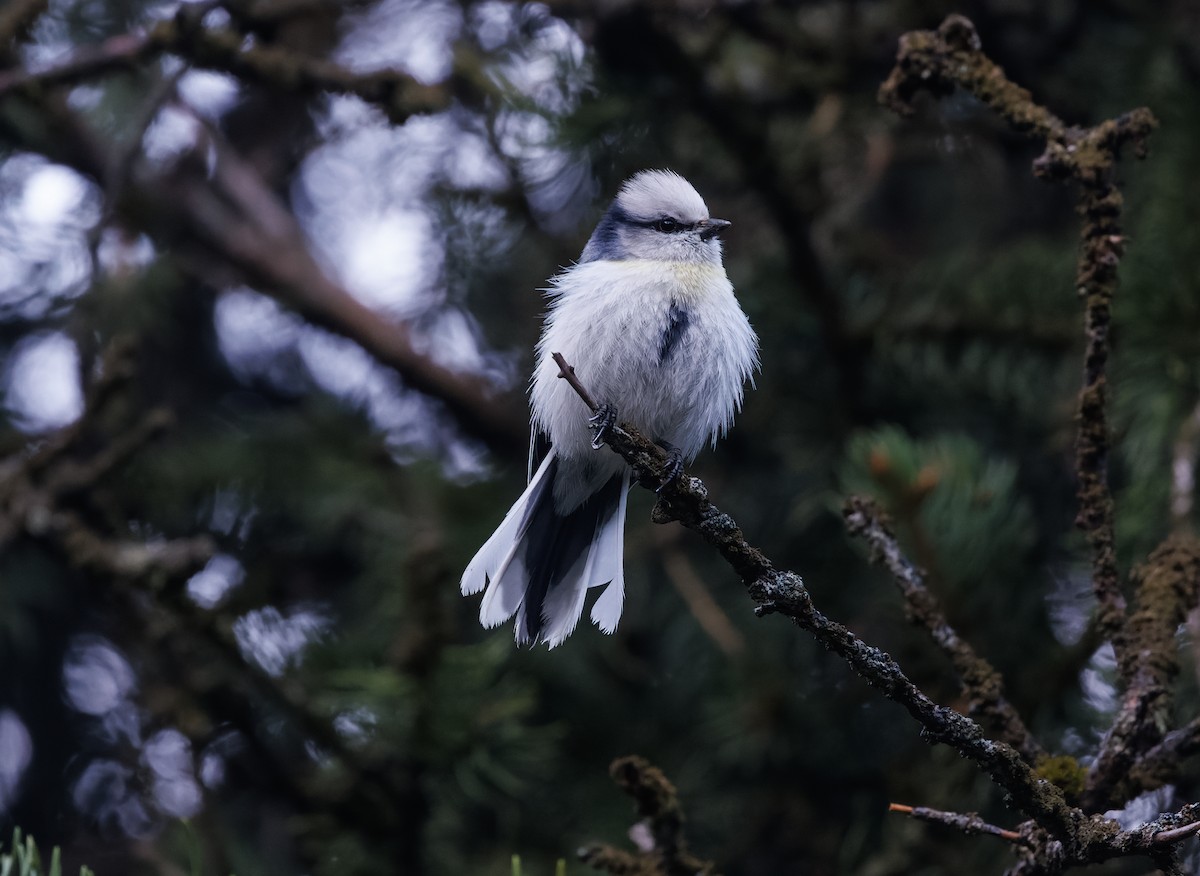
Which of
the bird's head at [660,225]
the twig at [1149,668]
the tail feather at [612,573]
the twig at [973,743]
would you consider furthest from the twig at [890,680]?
the bird's head at [660,225]

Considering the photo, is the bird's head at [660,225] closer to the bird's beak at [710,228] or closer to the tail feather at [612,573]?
the bird's beak at [710,228]

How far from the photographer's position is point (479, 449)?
4.09 m

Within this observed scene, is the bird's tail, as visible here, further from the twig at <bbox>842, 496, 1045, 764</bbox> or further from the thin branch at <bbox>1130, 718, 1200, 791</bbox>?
the thin branch at <bbox>1130, 718, 1200, 791</bbox>

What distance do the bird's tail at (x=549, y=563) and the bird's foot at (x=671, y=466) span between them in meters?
0.24

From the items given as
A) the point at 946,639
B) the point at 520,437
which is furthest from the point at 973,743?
the point at 520,437

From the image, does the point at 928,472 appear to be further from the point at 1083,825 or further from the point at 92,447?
the point at 92,447

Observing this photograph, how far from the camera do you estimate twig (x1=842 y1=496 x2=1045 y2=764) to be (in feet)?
5.18

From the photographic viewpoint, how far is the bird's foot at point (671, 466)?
64.2 inches

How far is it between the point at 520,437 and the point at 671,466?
1.66 metres

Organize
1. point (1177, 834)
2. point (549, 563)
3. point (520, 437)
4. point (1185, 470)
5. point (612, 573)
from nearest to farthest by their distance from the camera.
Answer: point (1177, 834)
point (1185, 470)
point (612, 573)
point (549, 563)
point (520, 437)

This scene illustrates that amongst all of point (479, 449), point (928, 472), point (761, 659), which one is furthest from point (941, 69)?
point (479, 449)

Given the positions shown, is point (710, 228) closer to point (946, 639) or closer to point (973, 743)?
point (946, 639)

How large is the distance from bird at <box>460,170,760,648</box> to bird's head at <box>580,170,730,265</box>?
0.02 meters

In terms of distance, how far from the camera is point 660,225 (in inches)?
116
